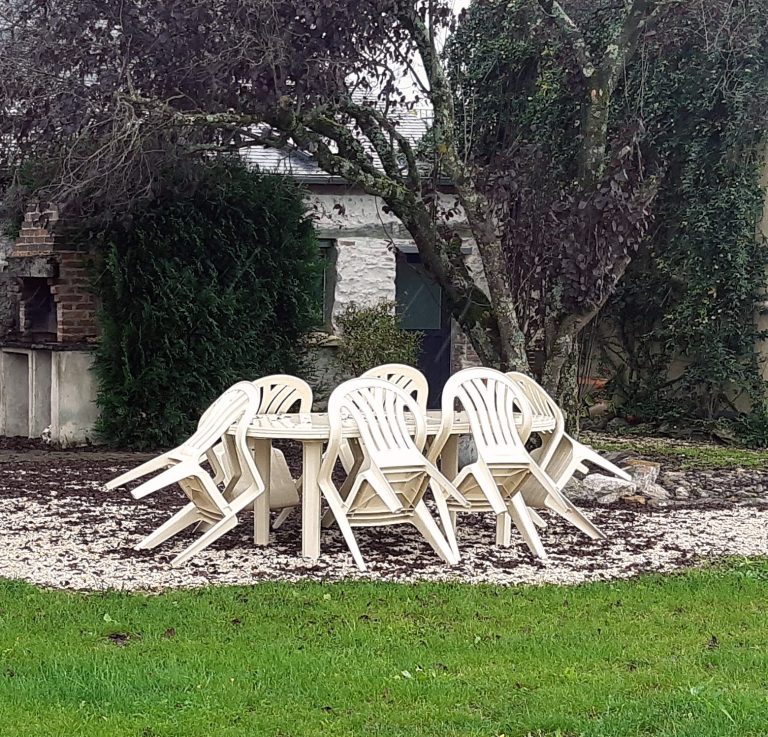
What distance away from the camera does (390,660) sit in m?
4.39

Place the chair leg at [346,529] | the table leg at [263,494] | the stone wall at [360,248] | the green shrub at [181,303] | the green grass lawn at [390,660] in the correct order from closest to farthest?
the green grass lawn at [390,660] < the chair leg at [346,529] < the table leg at [263,494] < the green shrub at [181,303] < the stone wall at [360,248]

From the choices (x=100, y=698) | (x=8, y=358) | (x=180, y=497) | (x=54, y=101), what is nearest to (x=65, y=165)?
(x=54, y=101)

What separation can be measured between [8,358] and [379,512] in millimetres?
6761

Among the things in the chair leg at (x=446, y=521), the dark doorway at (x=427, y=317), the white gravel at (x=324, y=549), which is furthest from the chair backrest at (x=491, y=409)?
the dark doorway at (x=427, y=317)

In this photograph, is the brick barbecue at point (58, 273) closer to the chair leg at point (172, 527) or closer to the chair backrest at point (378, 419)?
the chair leg at point (172, 527)

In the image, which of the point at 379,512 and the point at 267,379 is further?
the point at 267,379

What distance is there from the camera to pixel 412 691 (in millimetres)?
4027

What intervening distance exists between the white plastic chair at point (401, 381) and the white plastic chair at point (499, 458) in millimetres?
370

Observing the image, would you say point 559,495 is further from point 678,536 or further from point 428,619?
point 428,619

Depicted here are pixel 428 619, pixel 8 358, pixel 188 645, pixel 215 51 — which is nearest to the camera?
pixel 188 645

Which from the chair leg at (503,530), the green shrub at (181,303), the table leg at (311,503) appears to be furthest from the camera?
the green shrub at (181,303)

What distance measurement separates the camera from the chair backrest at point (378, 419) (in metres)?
5.96

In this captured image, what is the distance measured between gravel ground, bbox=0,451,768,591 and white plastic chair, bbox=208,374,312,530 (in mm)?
217

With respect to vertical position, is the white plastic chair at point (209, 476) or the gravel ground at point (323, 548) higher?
the white plastic chair at point (209, 476)
